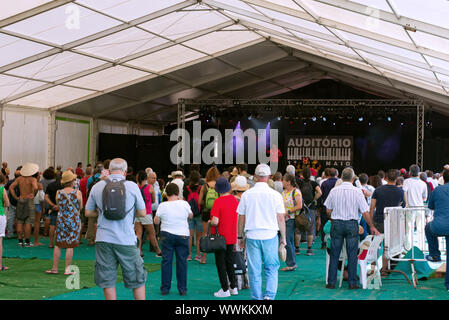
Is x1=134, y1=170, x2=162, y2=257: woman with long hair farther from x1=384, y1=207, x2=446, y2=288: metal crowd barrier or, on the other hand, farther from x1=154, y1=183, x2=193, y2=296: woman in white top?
x1=384, y1=207, x2=446, y2=288: metal crowd barrier

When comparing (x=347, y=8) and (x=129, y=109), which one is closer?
(x=347, y=8)

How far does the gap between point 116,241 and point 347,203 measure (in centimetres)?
330

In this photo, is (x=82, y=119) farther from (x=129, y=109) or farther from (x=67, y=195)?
(x=67, y=195)

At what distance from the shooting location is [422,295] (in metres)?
7.40

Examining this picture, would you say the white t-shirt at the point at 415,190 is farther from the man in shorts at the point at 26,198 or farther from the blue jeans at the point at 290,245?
the man in shorts at the point at 26,198

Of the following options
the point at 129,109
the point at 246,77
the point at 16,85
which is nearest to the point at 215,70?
the point at 246,77

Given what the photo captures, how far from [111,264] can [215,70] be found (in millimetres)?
15909

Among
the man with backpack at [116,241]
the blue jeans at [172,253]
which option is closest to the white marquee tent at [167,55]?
the blue jeans at [172,253]

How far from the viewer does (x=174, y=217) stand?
7086 mm

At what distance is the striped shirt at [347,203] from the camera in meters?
7.58

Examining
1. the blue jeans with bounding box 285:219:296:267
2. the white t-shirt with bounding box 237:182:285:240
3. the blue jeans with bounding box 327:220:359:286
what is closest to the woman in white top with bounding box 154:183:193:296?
the white t-shirt with bounding box 237:182:285:240

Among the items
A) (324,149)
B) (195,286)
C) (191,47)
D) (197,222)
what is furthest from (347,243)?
(324,149)

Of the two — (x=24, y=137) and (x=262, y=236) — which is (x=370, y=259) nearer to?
(x=262, y=236)

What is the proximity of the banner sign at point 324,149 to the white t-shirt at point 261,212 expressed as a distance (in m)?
18.8
